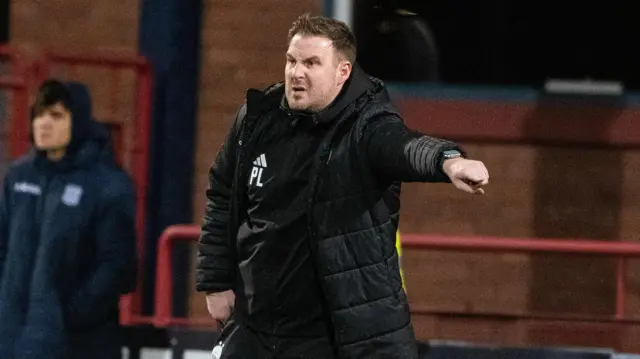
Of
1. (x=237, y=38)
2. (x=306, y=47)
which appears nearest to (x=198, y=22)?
(x=237, y=38)

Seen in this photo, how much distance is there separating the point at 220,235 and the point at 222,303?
0.25 metres

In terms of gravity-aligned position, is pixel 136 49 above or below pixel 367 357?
above

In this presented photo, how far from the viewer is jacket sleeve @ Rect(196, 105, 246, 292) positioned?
4.84 meters

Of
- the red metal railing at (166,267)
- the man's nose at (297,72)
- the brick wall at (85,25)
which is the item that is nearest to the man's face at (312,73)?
the man's nose at (297,72)

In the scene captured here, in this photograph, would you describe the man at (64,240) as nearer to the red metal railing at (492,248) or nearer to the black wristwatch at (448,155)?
the red metal railing at (492,248)

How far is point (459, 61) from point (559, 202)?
3.52ft

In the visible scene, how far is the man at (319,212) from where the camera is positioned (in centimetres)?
448

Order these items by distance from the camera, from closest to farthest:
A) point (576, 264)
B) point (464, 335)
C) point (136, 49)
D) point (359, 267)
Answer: point (359, 267) → point (464, 335) → point (576, 264) → point (136, 49)

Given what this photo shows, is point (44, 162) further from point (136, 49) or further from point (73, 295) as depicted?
point (136, 49)

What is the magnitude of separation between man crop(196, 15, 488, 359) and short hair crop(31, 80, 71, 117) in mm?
1653

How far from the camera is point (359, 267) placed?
447cm

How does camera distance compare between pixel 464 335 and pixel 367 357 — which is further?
pixel 464 335

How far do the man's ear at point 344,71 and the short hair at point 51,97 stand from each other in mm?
1931

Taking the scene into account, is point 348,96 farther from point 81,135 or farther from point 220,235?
point 81,135
